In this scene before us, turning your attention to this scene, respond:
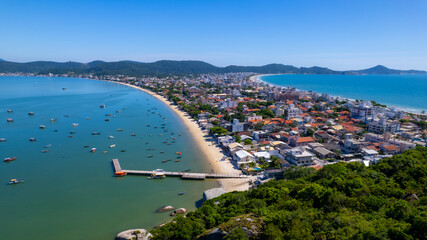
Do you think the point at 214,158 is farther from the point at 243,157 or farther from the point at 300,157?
the point at 300,157

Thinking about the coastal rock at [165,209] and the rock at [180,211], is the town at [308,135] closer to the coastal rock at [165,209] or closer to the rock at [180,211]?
the rock at [180,211]

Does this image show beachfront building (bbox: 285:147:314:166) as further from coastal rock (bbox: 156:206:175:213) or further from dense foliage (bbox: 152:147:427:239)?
coastal rock (bbox: 156:206:175:213)

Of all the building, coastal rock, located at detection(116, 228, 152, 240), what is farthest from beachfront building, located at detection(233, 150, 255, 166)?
coastal rock, located at detection(116, 228, 152, 240)

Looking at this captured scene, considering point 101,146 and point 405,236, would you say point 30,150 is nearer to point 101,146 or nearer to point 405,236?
point 101,146

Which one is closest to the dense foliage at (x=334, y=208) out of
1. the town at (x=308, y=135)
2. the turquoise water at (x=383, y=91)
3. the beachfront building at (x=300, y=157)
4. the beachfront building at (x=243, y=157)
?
the beachfront building at (x=300, y=157)

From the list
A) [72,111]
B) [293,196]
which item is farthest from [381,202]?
[72,111]

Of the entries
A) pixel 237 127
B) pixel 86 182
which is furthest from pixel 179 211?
pixel 237 127
